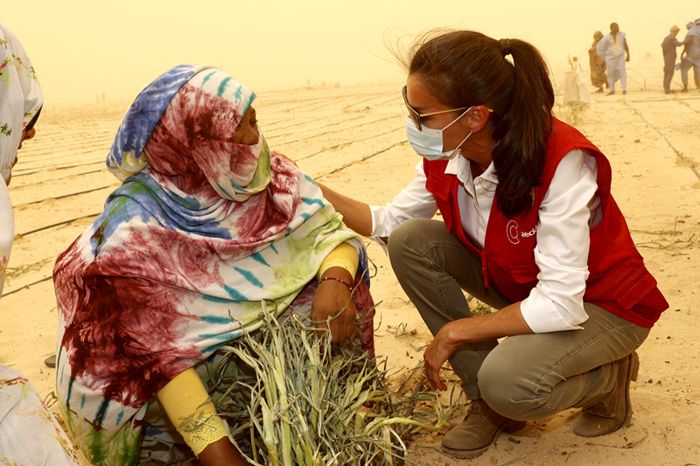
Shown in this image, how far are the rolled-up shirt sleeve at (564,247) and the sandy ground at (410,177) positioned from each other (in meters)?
0.52

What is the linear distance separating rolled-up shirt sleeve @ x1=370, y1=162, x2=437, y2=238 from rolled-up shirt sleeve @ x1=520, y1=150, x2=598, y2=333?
2.25 feet

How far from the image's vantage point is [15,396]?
1550mm

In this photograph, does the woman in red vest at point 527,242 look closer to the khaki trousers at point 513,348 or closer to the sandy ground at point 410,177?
the khaki trousers at point 513,348

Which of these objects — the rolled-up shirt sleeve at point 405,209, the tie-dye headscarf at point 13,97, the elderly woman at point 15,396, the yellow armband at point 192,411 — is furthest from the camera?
the rolled-up shirt sleeve at point 405,209

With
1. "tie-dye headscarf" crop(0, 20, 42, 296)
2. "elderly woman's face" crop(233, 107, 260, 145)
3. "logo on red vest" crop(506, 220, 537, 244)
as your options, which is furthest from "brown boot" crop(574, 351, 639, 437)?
"tie-dye headscarf" crop(0, 20, 42, 296)

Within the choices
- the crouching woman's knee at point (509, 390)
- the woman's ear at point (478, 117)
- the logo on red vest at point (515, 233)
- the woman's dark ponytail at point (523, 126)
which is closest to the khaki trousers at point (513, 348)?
the crouching woman's knee at point (509, 390)

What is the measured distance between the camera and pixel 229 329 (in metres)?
2.41

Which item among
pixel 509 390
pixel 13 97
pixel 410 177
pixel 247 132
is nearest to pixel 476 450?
pixel 509 390

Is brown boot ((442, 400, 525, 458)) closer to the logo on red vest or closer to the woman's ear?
the logo on red vest

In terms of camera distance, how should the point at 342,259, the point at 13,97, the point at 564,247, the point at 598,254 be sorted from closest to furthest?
the point at 13,97 < the point at 564,247 < the point at 598,254 < the point at 342,259

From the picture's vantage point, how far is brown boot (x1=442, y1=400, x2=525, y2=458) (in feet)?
A: 8.31

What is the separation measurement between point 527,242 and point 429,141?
1.38 feet

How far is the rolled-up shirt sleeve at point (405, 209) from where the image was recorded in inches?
113

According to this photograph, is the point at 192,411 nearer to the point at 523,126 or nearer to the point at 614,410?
the point at 523,126
